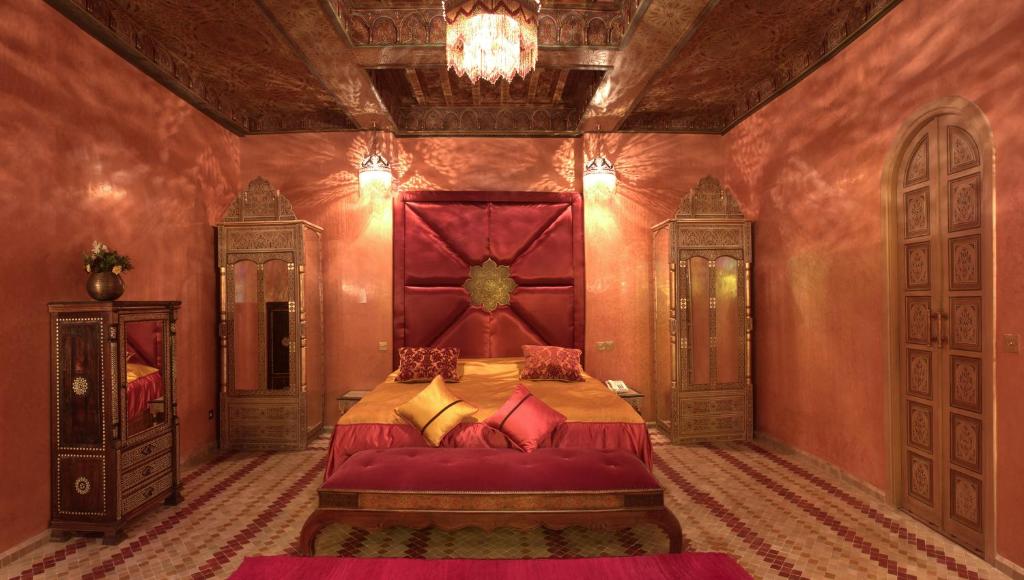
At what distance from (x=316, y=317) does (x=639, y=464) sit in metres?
3.70

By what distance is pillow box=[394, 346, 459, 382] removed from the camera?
4680 mm

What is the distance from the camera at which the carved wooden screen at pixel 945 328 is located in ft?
9.27

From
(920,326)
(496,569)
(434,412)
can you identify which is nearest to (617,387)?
(434,412)

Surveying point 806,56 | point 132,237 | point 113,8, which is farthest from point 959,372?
point 113,8

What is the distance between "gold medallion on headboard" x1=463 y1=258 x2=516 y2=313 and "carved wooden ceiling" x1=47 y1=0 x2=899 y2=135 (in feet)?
4.89

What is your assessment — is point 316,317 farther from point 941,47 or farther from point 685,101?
point 941,47

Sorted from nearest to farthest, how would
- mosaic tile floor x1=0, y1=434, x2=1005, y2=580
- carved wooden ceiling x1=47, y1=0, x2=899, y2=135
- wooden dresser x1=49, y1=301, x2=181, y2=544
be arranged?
1. mosaic tile floor x1=0, y1=434, x2=1005, y2=580
2. wooden dresser x1=49, y1=301, x2=181, y2=544
3. carved wooden ceiling x1=47, y1=0, x2=899, y2=135

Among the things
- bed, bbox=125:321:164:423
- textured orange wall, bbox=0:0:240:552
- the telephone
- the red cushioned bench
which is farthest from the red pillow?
textured orange wall, bbox=0:0:240:552

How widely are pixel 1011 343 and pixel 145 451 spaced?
512 centimetres

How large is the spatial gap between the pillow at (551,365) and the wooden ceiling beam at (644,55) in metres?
2.39

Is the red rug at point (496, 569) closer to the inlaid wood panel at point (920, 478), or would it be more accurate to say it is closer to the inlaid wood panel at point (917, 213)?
the inlaid wood panel at point (920, 478)

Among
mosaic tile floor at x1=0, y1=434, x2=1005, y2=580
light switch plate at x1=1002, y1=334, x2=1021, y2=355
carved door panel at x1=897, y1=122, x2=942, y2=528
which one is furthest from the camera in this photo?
carved door panel at x1=897, y1=122, x2=942, y2=528

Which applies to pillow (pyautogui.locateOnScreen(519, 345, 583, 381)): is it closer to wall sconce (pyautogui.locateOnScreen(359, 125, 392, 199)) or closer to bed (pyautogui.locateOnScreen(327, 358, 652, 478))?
bed (pyautogui.locateOnScreen(327, 358, 652, 478))

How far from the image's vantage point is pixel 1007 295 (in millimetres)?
2654
